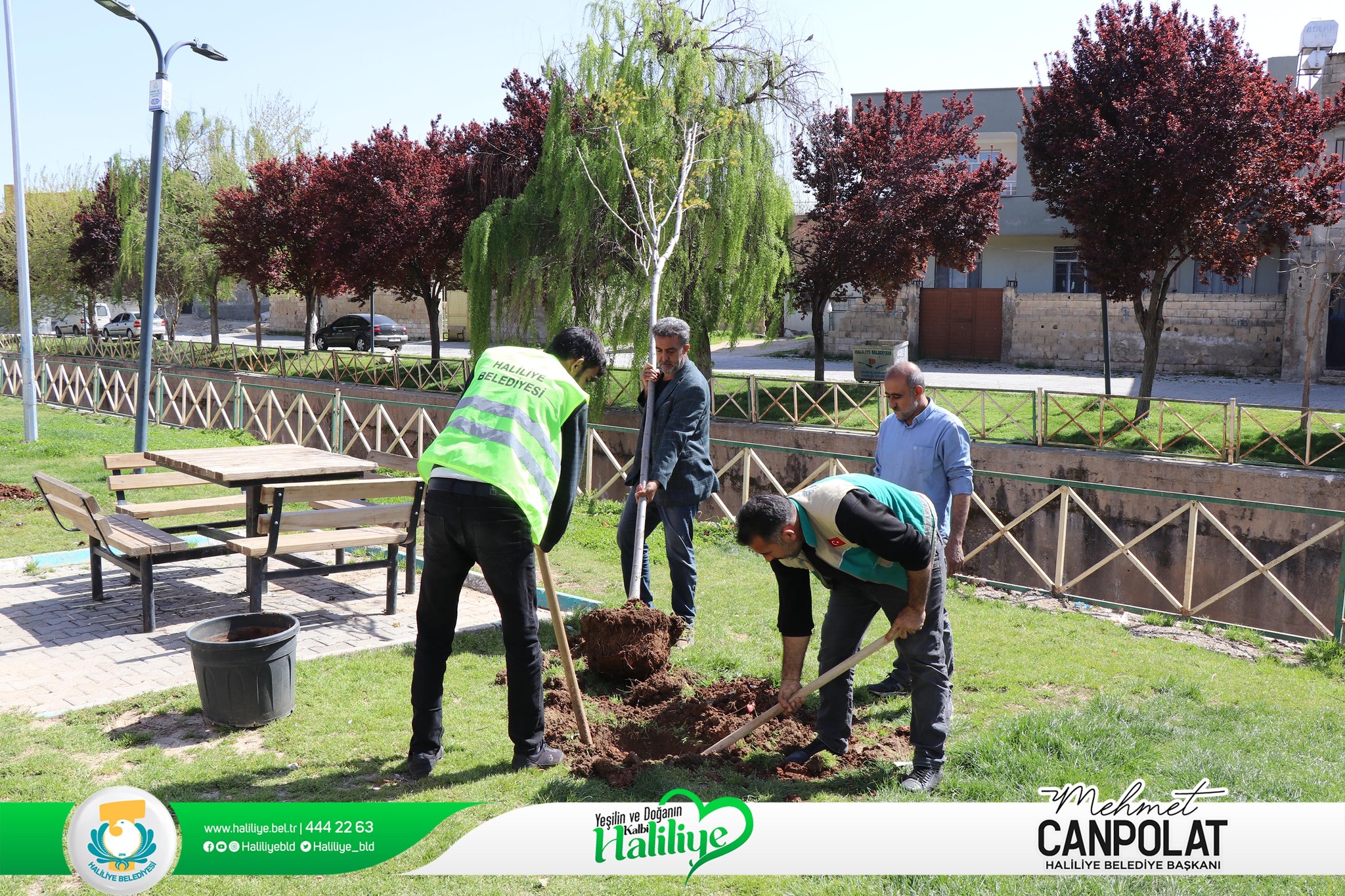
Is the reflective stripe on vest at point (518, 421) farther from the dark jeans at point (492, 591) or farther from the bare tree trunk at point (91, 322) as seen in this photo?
the bare tree trunk at point (91, 322)

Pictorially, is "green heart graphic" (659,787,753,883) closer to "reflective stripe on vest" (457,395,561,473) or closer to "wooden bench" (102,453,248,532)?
"reflective stripe on vest" (457,395,561,473)

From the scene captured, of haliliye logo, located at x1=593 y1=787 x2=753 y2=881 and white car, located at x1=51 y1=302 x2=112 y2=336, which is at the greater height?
white car, located at x1=51 y1=302 x2=112 y2=336

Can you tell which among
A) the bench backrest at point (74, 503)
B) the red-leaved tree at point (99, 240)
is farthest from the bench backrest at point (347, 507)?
the red-leaved tree at point (99, 240)

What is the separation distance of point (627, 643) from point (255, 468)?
3004mm

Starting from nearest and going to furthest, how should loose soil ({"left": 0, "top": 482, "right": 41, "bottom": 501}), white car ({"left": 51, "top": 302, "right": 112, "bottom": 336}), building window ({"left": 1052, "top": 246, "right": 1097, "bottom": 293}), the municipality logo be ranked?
the municipality logo, loose soil ({"left": 0, "top": 482, "right": 41, "bottom": 501}), building window ({"left": 1052, "top": 246, "right": 1097, "bottom": 293}), white car ({"left": 51, "top": 302, "right": 112, "bottom": 336})

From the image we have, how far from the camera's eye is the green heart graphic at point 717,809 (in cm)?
327

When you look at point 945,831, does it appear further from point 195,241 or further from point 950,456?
point 195,241

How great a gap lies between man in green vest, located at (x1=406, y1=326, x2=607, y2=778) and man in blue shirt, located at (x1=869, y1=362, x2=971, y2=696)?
1723 millimetres

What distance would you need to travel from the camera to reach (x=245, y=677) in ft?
13.7

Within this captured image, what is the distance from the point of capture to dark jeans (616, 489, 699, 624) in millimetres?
5500

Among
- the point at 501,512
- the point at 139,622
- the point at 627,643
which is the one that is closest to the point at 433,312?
the point at 139,622

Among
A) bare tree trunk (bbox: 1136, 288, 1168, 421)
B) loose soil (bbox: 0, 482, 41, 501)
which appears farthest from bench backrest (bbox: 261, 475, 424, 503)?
bare tree trunk (bbox: 1136, 288, 1168, 421)

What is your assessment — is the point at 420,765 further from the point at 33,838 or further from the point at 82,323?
the point at 82,323

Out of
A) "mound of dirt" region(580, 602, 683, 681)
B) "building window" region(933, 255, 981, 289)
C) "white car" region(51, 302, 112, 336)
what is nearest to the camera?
"mound of dirt" region(580, 602, 683, 681)
